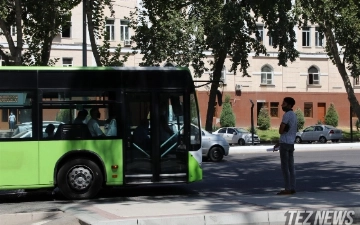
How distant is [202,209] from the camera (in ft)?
37.8

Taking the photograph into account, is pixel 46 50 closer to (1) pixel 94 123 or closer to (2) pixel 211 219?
(1) pixel 94 123

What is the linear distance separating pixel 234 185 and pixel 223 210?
5996 mm

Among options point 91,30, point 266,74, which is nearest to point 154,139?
point 91,30

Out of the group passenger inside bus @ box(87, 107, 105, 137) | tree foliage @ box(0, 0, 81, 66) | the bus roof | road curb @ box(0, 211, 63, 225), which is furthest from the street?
tree foliage @ box(0, 0, 81, 66)

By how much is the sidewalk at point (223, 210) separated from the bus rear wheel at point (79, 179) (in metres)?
0.55

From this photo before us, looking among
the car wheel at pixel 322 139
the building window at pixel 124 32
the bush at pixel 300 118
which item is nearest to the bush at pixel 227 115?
the bush at pixel 300 118

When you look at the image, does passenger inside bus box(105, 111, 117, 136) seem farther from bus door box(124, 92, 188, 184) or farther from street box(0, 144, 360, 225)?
street box(0, 144, 360, 225)

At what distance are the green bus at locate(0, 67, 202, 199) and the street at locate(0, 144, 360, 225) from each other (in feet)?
2.03

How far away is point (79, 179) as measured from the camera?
1413 centimetres

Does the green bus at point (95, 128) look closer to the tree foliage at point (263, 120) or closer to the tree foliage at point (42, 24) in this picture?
the tree foliage at point (42, 24)

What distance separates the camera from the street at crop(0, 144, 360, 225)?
1442 centimetres

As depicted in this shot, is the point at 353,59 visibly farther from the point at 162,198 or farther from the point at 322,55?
the point at 162,198

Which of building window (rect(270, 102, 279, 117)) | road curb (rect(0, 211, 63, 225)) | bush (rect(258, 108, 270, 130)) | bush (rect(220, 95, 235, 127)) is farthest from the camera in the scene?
building window (rect(270, 102, 279, 117))

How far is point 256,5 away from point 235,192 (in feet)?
30.8
